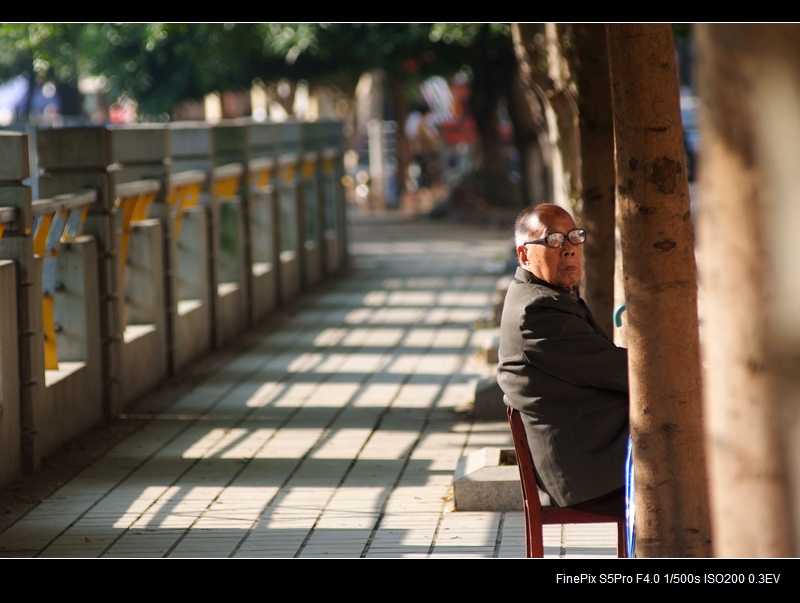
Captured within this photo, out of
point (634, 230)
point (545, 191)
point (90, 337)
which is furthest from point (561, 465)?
point (545, 191)

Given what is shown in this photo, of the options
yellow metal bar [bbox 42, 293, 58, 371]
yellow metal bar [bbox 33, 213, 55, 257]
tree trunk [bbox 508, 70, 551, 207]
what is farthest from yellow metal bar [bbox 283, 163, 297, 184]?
tree trunk [bbox 508, 70, 551, 207]

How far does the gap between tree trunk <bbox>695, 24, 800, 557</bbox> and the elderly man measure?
1845 mm

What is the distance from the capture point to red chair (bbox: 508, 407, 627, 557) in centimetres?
477

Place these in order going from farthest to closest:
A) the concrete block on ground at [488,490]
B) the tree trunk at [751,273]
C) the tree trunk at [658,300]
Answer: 1. the concrete block on ground at [488,490]
2. the tree trunk at [658,300]
3. the tree trunk at [751,273]

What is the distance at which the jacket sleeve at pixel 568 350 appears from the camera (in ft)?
15.4

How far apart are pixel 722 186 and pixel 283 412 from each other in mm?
6883

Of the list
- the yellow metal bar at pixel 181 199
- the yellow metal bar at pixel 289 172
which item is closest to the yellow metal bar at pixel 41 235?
the yellow metal bar at pixel 181 199

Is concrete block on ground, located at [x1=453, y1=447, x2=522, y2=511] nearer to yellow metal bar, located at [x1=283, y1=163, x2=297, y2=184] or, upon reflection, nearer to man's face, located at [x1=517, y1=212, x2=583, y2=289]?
man's face, located at [x1=517, y1=212, x2=583, y2=289]

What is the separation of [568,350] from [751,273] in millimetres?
2067

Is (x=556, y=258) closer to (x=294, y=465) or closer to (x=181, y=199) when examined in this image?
(x=294, y=465)

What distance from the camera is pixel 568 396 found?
15.5 feet

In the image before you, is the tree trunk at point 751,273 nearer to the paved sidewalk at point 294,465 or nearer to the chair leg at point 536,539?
the chair leg at point 536,539

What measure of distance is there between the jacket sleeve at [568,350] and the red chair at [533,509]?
220 mm

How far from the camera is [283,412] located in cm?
938
